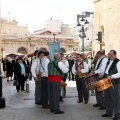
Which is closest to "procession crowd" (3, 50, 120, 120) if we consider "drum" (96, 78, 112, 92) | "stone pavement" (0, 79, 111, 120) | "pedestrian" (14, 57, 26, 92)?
"drum" (96, 78, 112, 92)

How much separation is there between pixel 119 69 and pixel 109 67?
307 mm

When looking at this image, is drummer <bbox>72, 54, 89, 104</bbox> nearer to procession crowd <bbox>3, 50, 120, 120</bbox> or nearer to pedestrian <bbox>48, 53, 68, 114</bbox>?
procession crowd <bbox>3, 50, 120, 120</bbox>

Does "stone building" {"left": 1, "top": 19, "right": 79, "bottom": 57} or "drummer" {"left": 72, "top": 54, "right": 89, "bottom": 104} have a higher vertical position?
"stone building" {"left": 1, "top": 19, "right": 79, "bottom": 57}

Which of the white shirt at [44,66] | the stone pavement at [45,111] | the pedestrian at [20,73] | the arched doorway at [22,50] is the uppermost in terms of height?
the arched doorway at [22,50]

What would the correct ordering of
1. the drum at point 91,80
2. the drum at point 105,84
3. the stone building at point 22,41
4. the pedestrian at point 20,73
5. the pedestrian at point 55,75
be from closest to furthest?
the drum at point 105,84 < the pedestrian at point 55,75 < the drum at point 91,80 < the pedestrian at point 20,73 < the stone building at point 22,41

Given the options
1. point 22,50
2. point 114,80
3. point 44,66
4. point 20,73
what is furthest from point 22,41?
point 114,80

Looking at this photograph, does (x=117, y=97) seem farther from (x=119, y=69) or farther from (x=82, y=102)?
(x=82, y=102)

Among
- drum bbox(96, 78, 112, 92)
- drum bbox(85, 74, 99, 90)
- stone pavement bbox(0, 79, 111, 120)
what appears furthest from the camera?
drum bbox(85, 74, 99, 90)

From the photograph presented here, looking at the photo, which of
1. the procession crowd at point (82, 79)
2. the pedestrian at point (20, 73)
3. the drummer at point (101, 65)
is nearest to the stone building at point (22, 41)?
the pedestrian at point (20, 73)

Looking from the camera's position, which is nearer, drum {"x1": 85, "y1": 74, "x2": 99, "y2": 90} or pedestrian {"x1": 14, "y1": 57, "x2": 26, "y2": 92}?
drum {"x1": 85, "y1": 74, "x2": 99, "y2": 90}

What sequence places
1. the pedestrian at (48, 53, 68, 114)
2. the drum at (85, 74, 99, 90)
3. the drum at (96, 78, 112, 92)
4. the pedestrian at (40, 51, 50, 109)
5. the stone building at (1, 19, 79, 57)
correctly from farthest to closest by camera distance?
the stone building at (1, 19, 79, 57)
the pedestrian at (40, 51, 50, 109)
the drum at (85, 74, 99, 90)
the pedestrian at (48, 53, 68, 114)
the drum at (96, 78, 112, 92)

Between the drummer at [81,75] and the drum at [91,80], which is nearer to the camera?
the drum at [91,80]

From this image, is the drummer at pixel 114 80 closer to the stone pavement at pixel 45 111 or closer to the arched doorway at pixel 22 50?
the stone pavement at pixel 45 111

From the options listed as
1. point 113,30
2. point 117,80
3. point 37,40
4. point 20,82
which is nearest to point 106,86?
point 117,80
